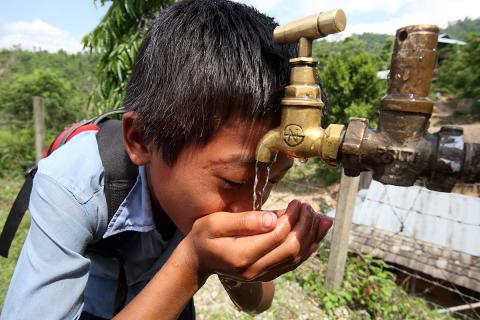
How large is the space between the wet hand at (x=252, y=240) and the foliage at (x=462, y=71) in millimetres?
22555

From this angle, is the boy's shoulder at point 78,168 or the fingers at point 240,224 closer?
the fingers at point 240,224

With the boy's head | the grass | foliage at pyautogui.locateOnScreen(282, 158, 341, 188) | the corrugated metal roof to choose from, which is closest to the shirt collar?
the boy's head

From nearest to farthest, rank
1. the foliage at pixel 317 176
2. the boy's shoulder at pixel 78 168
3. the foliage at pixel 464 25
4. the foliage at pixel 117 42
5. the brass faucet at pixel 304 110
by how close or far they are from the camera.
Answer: the brass faucet at pixel 304 110
the boy's shoulder at pixel 78 168
the foliage at pixel 117 42
the foliage at pixel 317 176
the foliage at pixel 464 25

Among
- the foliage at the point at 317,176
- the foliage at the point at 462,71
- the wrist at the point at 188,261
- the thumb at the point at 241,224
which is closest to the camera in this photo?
the thumb at the point at 241,224

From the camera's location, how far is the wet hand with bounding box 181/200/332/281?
93cm

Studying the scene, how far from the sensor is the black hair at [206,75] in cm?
99

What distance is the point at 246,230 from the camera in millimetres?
933

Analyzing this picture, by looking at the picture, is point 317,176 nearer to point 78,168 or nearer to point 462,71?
point 78,168

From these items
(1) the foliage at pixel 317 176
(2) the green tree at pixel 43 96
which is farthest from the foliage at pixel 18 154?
(1) the foliage at pixel 317 176

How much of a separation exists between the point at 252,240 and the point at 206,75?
0.49 meters

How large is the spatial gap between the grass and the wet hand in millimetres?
2920

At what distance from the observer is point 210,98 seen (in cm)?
99

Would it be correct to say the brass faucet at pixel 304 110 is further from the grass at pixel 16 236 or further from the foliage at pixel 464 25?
the foliage at pixel 464 25

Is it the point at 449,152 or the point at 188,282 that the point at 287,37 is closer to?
the point at 449,152
